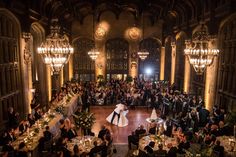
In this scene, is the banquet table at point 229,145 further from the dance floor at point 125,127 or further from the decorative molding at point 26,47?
the decorative molding at point 26,47

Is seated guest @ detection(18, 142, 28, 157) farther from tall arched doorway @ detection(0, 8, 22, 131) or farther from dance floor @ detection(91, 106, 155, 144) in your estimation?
dance floor @ detection(91, 106, 155, 144)

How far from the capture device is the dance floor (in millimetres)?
11383

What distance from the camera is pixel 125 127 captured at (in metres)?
12.5

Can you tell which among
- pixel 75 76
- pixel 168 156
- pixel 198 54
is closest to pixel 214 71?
pixel 198 54

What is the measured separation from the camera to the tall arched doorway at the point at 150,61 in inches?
932

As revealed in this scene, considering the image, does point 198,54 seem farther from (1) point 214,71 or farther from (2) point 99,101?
(2) point 99,101

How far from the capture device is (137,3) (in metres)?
16.5

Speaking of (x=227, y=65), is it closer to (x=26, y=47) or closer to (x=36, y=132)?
(x=36, y=132)

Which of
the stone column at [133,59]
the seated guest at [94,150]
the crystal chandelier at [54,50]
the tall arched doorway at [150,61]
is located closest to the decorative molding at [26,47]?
the crystal chandelier at [54,50]

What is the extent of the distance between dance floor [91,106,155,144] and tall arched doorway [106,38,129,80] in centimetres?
791

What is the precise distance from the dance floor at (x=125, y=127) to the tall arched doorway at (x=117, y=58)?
7911mm

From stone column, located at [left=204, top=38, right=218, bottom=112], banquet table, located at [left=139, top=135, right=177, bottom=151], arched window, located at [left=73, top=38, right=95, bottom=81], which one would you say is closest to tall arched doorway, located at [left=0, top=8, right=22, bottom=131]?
banquet table, located at [left=139, top=135, right=177, bottom=151]

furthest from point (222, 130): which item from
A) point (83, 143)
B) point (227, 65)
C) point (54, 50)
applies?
point (54, 50)

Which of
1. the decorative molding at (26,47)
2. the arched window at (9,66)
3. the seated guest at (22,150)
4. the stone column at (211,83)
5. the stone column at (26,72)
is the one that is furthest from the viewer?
the stone column at (211,83)
